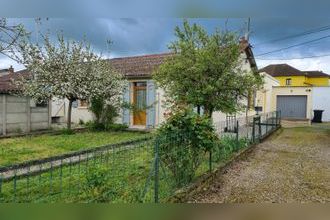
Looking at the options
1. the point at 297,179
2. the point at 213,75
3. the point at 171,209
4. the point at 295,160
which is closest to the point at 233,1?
the point at 171,209

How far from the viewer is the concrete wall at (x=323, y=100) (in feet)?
80.1

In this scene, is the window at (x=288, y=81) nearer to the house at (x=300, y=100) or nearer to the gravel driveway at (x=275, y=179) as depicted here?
the house at (x=300, y=100)

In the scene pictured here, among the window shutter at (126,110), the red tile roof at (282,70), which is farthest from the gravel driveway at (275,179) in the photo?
the red tile roof at (282,70)

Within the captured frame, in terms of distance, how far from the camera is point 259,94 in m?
24.7

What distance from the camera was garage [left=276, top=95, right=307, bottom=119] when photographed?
25078 millimetres

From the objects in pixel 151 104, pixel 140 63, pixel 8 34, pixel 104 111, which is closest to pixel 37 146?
pixel 104 111

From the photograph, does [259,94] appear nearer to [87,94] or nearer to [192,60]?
[87,94]

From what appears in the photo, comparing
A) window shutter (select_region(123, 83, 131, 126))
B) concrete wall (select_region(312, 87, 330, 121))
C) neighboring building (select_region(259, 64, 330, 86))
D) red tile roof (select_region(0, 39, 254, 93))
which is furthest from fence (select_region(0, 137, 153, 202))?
neighboring building (select_region(259, 64, 330, 86))

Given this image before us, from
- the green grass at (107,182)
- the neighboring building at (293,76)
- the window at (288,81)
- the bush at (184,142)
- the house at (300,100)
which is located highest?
the neighboring building at (293,76)

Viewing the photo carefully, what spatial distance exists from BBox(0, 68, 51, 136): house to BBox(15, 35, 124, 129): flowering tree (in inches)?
25.3

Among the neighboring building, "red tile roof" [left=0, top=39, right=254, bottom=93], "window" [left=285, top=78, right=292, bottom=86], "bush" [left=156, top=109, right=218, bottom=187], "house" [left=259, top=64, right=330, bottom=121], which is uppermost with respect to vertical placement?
the neighboring building

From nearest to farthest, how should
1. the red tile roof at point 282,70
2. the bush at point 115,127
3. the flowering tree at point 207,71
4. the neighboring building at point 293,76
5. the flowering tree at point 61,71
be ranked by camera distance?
the flowering tree at point 207,71 < the flowering tree at point 61,71 < the bush at point 115,127 < the neighboring building at point 293,76 < the red tile roof at point 282,70

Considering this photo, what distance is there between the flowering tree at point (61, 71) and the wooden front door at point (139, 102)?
224 cm

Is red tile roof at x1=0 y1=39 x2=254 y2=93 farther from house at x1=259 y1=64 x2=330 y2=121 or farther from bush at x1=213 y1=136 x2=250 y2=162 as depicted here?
house at x1=259 y1=64 x2=330 y2=121
